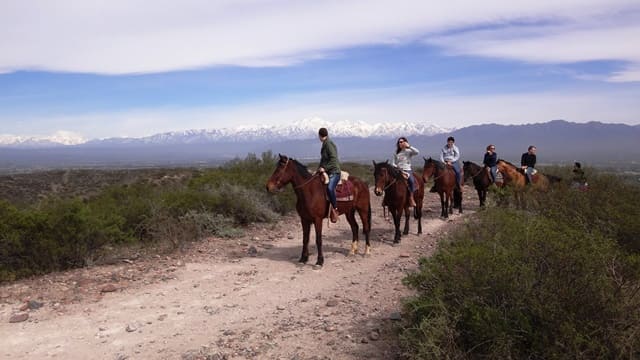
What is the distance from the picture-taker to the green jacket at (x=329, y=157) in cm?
942

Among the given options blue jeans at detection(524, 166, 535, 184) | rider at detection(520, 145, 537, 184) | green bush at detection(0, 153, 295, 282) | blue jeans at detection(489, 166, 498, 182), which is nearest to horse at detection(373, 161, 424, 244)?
green bush at detection(0, 153, 295, 282)

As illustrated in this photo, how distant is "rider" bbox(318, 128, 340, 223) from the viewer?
9.42 metres

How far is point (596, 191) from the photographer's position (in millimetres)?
9578

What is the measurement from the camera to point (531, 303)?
4.44 m

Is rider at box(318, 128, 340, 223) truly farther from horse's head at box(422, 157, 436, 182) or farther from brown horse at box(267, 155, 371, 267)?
horse's head at box(422, 157, 436, 182)

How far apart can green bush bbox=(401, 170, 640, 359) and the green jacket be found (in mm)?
4223

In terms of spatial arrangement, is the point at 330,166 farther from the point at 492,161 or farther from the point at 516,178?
the point at 516,178

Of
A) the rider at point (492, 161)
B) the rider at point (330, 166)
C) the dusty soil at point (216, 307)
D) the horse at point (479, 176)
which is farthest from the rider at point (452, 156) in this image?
the rider at point (330, 166)

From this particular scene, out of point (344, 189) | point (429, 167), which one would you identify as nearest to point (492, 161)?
point (429, 167)

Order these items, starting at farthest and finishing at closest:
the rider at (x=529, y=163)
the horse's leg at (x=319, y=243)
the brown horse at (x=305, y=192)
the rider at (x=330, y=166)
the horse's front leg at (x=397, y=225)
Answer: the rider at (x=529, y=163) < the horse's front leg at (x=397, y=225) < the rider at (x=330, y=166) < the brown horse at (x=305, y=192) < the horse's leg at (x=319, y=243)

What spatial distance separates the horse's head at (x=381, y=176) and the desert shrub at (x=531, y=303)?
5253 mm

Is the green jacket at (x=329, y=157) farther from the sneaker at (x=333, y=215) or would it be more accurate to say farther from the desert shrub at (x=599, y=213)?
the desert shrub at (x=599, y=213)

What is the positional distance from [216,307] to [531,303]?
454cm

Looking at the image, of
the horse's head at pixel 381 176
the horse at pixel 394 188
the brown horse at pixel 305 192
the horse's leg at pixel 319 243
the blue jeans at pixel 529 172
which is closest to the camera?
the horse's leg at pixel 319 243
